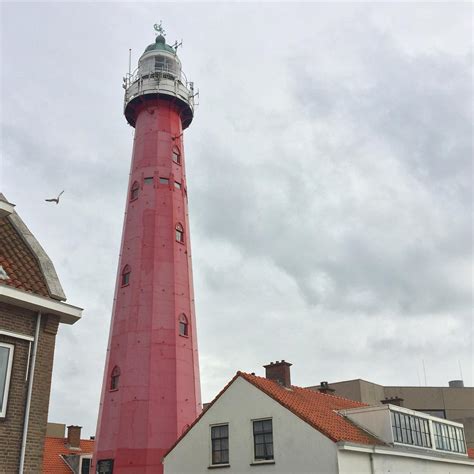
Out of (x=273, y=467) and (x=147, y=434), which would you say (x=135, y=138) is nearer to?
(x=147, y=434)

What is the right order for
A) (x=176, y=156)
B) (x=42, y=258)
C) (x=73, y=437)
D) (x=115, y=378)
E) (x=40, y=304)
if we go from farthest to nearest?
(x=73, y=437), (x=176, y=156), (x=115, y=378), (x=42, y=258), (x=40, y=304)

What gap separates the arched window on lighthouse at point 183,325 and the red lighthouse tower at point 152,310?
0.05 meters

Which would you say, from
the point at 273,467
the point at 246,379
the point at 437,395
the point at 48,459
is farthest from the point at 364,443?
the point at 437,395

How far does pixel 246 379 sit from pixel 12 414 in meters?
12.9

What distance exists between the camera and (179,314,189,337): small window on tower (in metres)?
29.2

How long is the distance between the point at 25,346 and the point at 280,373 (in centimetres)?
1502

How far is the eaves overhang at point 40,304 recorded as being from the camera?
1288cm

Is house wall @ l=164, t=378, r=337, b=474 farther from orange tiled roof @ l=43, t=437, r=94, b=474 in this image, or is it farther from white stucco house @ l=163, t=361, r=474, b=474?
orange tiled roof @ l=43, t=437, r=94, b=474

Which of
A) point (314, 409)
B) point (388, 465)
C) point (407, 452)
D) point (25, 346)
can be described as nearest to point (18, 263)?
point (25, 346)

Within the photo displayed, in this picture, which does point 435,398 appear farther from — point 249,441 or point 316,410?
point 249,441

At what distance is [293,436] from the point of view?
2214 centimetres

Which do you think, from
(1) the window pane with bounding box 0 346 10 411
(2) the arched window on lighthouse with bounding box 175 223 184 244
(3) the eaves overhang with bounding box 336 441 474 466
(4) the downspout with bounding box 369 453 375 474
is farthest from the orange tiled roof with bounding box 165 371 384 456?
(1) the window pane with bounding box 0 346 10 411

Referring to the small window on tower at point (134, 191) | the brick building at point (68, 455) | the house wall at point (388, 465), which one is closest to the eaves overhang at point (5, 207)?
the house wall at point (388, 465)

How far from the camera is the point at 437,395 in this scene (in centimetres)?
5938
